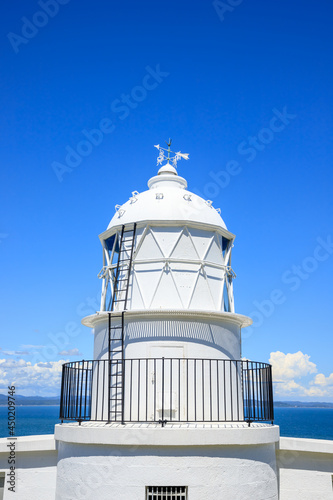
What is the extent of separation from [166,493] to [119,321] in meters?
4.48

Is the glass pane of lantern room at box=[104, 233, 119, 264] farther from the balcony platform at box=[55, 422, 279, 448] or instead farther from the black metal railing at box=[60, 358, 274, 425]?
the balcony platform at box=[55, 422, 279, 448]

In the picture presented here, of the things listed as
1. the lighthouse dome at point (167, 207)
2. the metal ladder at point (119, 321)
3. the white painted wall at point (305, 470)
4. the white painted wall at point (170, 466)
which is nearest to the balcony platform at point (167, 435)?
the white painted wall at point (170, 466)

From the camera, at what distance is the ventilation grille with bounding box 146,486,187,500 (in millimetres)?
10320

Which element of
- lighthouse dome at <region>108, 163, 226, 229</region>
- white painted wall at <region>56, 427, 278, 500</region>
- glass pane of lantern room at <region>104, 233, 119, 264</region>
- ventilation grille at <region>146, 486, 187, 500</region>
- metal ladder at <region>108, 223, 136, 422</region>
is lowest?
ventilation grille at <region>146, 486, 187, 500</region>

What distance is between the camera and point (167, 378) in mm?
12422

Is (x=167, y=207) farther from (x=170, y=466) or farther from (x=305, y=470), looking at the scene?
(x=305, y=470)

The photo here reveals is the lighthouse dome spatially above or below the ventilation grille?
above

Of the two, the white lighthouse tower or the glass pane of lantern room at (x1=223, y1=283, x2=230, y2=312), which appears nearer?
the white lighthouse tower

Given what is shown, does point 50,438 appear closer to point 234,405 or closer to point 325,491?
point 234,405

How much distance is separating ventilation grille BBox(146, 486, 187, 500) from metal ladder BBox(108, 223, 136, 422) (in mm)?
2091

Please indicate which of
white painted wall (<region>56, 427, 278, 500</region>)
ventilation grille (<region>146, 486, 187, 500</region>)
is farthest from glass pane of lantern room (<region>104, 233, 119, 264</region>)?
ventilation grille (<region>146, 486, 187, 500</region>)

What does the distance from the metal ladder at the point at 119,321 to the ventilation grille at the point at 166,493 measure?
209 cm

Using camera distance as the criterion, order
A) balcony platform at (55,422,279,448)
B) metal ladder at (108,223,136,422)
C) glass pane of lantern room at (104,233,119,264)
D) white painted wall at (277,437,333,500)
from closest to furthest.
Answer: balcony platform at (55,422,279,448)
white painted wall at (277,437,333,500)
metal ladder at (108,223,136,422)
glass pane of lantern room at (104,233,119,264)

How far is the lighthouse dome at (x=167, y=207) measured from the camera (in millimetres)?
13977
